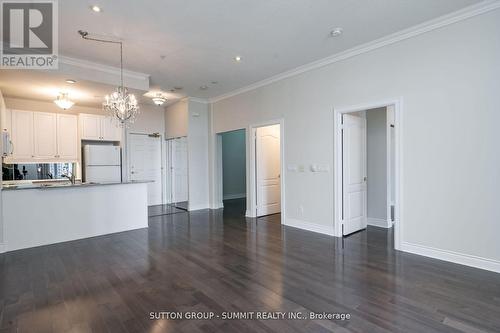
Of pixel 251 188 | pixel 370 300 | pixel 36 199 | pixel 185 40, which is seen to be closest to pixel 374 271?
pixel 370 300

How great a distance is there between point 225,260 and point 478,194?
129 inches

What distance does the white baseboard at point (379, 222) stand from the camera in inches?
203

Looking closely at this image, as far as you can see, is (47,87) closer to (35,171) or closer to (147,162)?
(35,171)

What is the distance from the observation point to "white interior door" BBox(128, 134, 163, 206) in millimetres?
7852

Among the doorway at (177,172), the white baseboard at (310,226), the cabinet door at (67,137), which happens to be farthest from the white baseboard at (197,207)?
the cabinet door at (67,137)

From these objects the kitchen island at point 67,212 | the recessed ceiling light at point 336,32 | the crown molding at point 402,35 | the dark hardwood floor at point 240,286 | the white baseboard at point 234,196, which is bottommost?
the dark hardwood floor at point 240,286

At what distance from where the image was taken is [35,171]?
632 cm

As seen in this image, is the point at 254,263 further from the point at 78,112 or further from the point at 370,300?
the point at 78,112

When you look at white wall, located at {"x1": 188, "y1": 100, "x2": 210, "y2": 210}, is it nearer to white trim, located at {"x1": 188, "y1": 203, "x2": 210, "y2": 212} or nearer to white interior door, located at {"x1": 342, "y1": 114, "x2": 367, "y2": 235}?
white trim, located at {"x1": 188, "y1": 203, "x2": 210, "y2": 212}

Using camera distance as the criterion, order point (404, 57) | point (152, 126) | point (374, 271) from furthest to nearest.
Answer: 1. point (152, 126)
2. point (404, 57)
3. point (374, 271)

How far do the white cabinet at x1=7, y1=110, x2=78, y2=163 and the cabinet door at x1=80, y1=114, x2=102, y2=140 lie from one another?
10.0 inches

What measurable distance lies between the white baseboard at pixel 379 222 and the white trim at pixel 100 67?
18.0 ft

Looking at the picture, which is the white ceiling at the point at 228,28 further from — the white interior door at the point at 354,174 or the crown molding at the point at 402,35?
the white interior door at the point at 354,174

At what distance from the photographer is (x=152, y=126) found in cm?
812
